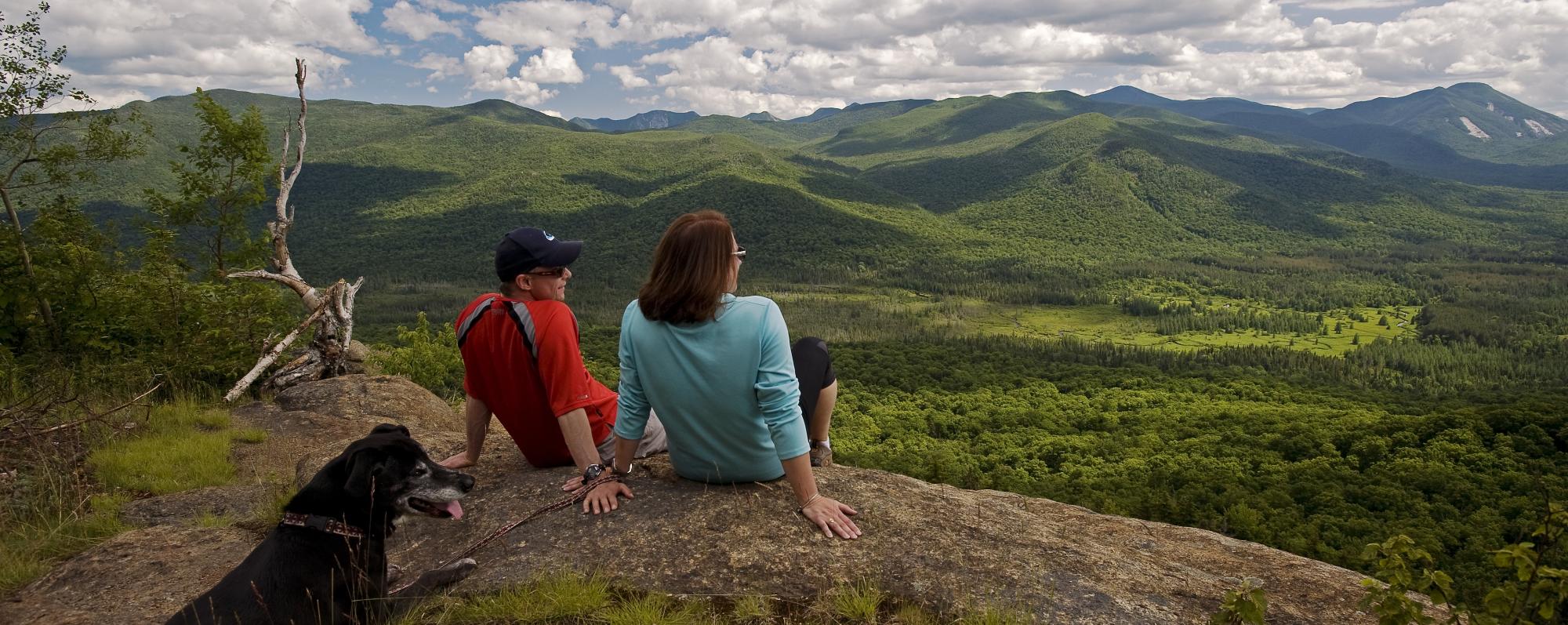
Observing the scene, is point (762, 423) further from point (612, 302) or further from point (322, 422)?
point (612, 302)

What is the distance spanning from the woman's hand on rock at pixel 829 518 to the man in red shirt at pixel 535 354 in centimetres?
136

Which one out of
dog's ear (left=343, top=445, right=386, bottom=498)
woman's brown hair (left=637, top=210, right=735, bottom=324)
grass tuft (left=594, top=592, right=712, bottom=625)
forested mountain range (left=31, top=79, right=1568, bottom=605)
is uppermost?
woman's brown hair (left=637, top=210, right=735, bottom=324)

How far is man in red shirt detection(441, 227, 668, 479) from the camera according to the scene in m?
4.44

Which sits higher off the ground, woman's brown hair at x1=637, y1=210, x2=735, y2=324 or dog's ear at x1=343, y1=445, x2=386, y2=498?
woman's brown hair at x1=637, y1=210, x2=735, y2=324

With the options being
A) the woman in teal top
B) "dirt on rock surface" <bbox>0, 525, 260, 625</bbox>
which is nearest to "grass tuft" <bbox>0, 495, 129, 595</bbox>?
"dirt on rock surface" <bbox>0, 525, 260, 625</bbox>

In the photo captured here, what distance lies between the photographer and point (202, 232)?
17922mm

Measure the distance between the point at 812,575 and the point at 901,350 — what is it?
309ft

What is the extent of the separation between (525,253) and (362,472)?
4.84 ft

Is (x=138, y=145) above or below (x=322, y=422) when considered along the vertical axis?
above

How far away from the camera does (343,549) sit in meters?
3.73

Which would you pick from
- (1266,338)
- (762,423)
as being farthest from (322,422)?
(1266,338)

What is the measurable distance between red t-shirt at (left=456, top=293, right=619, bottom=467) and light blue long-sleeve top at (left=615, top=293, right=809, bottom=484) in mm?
404

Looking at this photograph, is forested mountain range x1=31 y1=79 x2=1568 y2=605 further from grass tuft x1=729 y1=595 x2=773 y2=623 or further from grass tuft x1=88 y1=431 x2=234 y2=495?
grass tuft x1=88 y1=431 x2=234 y2=495

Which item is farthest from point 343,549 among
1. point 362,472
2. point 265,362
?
point 265,362
